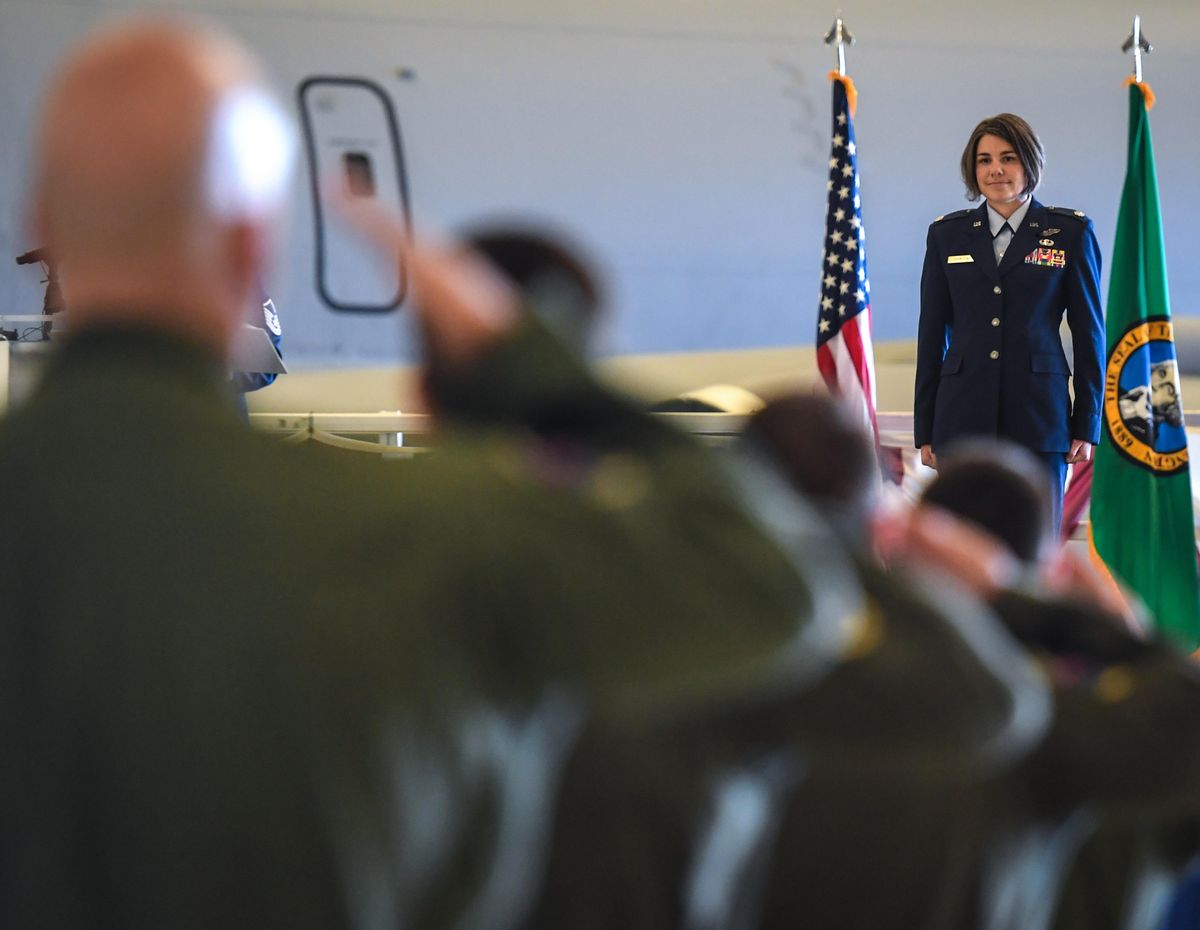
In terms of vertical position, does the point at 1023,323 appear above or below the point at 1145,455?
above

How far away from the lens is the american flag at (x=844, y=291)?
3562 mm

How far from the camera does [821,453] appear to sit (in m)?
0.92

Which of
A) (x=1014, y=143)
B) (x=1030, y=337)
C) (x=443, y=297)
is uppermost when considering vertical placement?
(x=1014, y=143)

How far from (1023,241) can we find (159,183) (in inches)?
108

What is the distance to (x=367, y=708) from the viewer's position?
1.73 ft

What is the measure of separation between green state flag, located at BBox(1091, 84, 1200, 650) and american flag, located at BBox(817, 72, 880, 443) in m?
0.55

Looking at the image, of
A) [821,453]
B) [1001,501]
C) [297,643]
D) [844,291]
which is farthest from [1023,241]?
[297,643]

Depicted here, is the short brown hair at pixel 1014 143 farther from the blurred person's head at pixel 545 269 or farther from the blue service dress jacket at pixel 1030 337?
the blurred person's head at pixel 545 269

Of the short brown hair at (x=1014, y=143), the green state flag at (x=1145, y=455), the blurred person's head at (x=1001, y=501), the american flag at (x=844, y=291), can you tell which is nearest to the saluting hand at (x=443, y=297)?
the blurred person's head at (x=1001, y=501)

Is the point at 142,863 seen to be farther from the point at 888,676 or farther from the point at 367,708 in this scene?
the point at 888,676

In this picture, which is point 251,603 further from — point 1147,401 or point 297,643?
point 1147,401

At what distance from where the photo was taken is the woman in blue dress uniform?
3045 millimetres

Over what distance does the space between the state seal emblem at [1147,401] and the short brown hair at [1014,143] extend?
565 millimetres

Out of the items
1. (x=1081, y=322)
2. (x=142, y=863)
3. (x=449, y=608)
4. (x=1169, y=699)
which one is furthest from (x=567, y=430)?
(x=1081, y=322)
